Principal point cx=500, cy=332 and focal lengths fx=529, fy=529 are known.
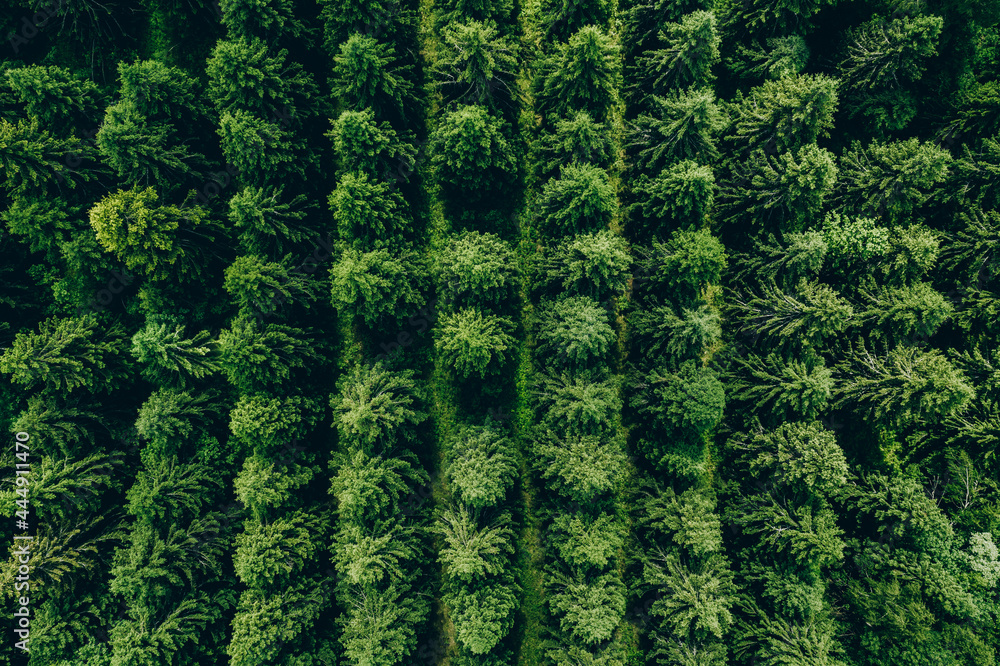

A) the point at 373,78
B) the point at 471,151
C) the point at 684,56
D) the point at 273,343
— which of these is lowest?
the point at 273,343

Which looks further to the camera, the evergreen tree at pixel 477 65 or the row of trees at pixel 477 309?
the row of trees at pixel 477 309

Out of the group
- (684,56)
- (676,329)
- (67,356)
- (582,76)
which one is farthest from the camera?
(67,356)

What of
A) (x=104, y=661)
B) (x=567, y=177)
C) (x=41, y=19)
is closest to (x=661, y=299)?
(x=567, y=177)

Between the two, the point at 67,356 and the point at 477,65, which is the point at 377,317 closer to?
the point at 477,65

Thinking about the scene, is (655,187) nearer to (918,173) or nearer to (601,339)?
(601,339)

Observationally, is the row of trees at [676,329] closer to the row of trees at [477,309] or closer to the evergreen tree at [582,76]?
the evergreen tree at [582,76]

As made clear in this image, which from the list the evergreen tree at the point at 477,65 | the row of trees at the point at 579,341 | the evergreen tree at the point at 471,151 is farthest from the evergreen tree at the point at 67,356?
the row of trees at the point at 579,341

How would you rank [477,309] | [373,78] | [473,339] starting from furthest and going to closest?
[477,309], [473,339], [373,78]

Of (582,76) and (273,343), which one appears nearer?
(582,76)

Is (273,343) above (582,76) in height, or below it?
below

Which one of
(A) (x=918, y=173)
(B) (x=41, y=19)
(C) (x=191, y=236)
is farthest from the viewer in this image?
(B) (x=41, y=19)

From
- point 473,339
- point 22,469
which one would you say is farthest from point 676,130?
point 22,469
